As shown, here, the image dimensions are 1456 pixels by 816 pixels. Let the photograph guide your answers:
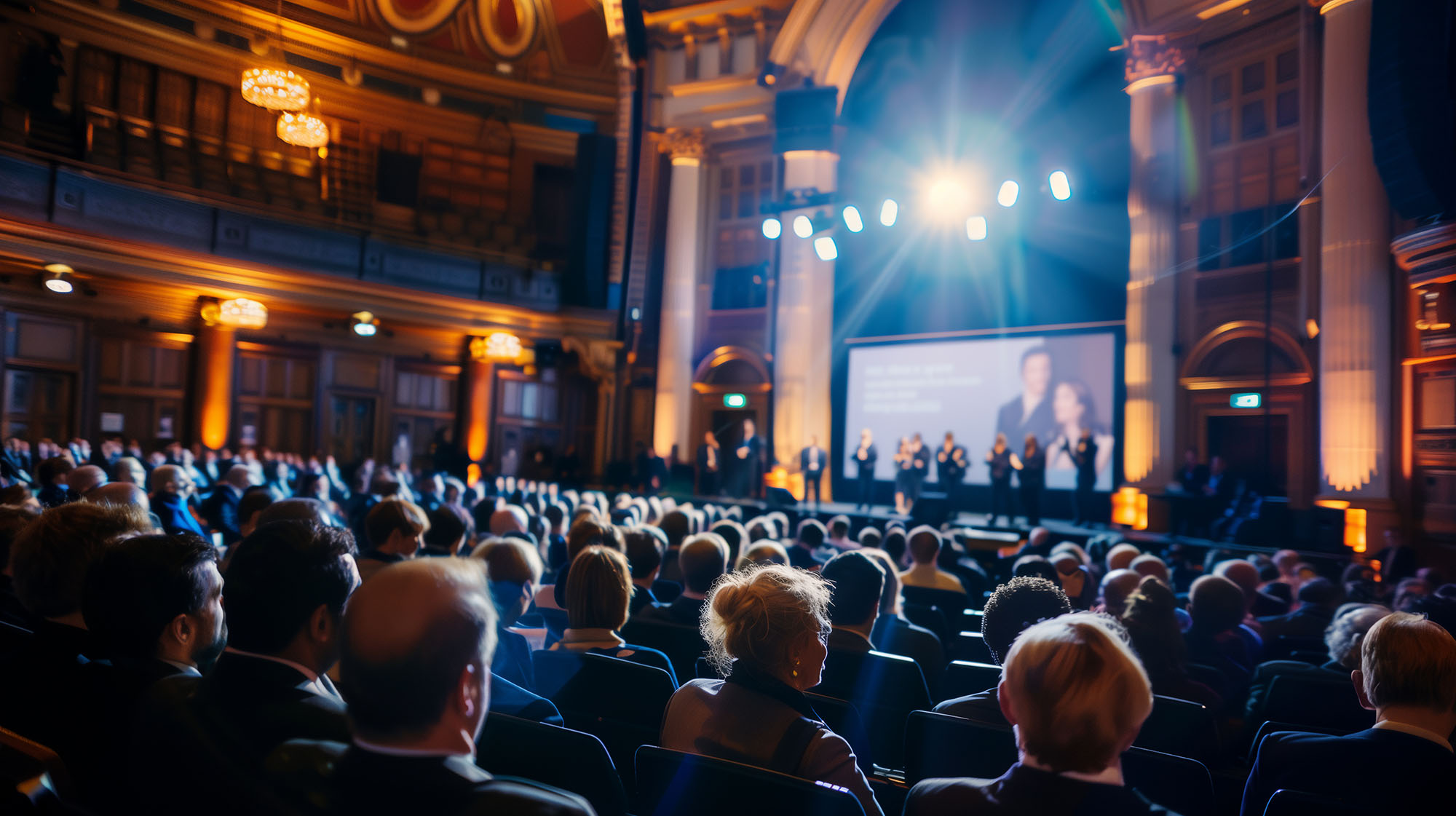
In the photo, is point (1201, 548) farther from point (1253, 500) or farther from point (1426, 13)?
point (1426, 13)

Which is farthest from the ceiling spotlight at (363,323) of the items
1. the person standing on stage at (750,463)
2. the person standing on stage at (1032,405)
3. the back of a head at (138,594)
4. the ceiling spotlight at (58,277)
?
the back of a head at (138,594)

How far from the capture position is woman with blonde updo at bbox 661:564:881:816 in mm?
1760

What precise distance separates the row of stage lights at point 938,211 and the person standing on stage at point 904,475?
3125 mm

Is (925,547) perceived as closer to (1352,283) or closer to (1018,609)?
(1018,609)

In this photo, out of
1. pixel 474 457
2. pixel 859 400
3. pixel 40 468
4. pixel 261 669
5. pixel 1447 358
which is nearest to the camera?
pixel 261 669

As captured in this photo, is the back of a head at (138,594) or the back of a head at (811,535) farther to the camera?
the back of a head at (811,535)

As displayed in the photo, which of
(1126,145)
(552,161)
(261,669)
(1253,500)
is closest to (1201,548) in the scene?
(1253,500)

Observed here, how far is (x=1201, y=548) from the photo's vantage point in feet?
30.5

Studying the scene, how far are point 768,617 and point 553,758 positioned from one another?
0.54 meters

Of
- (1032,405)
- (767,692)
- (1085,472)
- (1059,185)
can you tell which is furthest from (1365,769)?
(1032,405)

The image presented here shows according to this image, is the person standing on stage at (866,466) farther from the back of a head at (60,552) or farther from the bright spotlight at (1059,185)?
the back of a head at (60,552)

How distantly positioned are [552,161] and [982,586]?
14.9 meters

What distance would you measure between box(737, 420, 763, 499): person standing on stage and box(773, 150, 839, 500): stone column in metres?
0.43

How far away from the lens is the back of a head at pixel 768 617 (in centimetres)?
193
